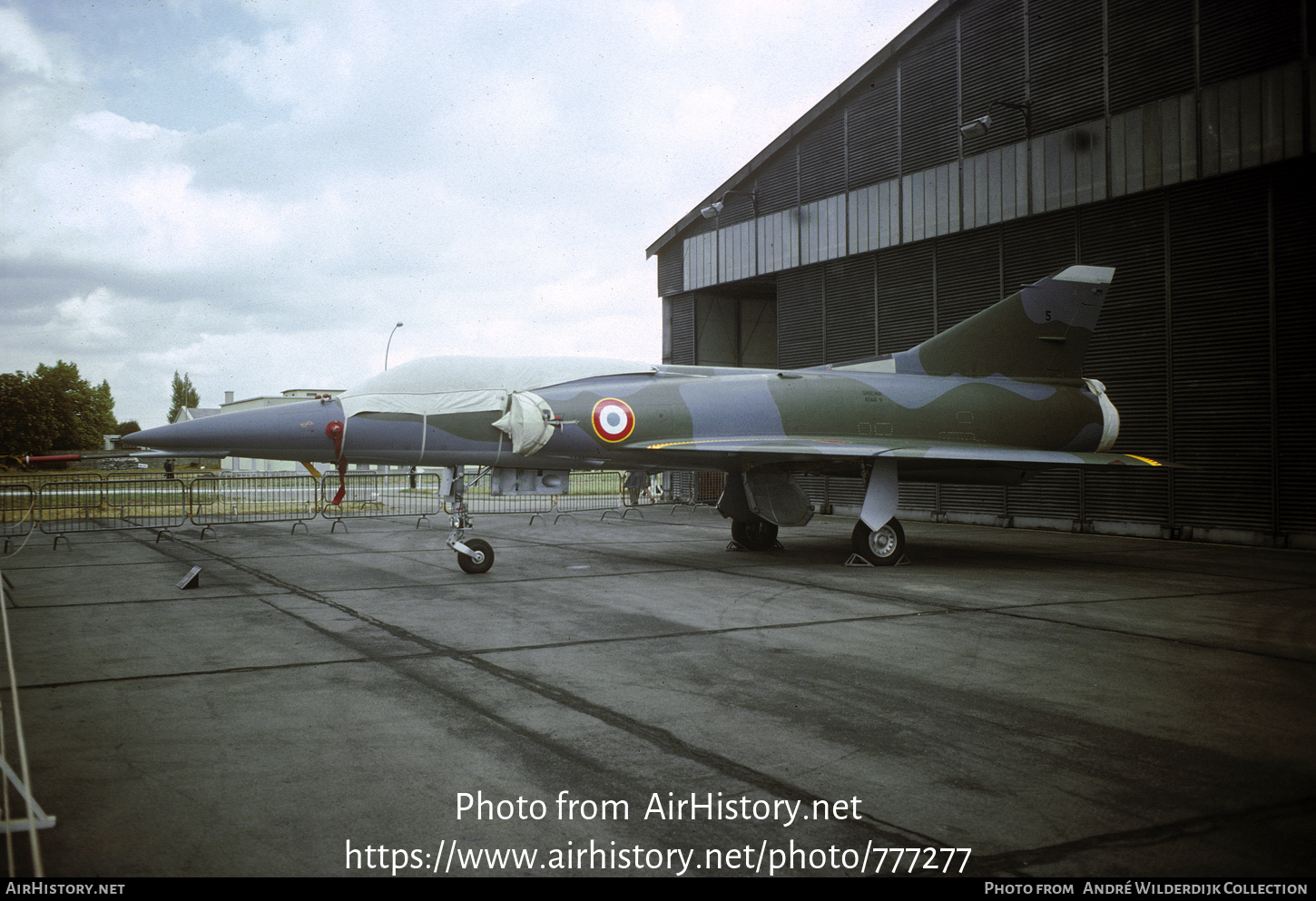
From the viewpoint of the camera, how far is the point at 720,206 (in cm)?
2450

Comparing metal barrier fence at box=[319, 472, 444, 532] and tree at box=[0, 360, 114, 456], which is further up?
tree at box=[0, 360, 114, 456]

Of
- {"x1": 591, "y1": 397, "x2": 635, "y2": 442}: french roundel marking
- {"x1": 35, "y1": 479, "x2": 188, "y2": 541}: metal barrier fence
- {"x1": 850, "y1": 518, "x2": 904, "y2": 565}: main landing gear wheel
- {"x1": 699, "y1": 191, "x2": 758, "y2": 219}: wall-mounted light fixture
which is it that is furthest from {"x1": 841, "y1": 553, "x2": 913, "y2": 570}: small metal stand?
{"x1": 699, "y1": 191, "x2": 758, "y2": 219}: wall-mounted light fixture

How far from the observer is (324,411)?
9797 millimetres

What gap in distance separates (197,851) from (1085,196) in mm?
17876

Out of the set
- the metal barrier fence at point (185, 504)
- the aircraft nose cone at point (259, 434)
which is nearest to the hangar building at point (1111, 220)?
the metal barrier fence at point (185, 504)

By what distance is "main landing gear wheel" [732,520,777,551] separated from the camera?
43.2 feet

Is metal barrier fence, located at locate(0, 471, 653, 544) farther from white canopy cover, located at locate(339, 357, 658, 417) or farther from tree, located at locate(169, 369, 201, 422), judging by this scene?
tree, located at locate(169, 369, 201, 422)

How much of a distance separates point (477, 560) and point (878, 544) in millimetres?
5407

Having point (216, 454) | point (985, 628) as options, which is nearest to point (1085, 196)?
point (985, 628)

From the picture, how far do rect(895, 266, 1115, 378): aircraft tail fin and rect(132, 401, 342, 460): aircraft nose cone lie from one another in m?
8.53

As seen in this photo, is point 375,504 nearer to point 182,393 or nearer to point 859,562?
point 859,562

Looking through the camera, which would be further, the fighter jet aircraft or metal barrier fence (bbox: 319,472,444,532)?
metal barrier fence (bbox: 319,472,444,532)

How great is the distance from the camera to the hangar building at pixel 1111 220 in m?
13.6
